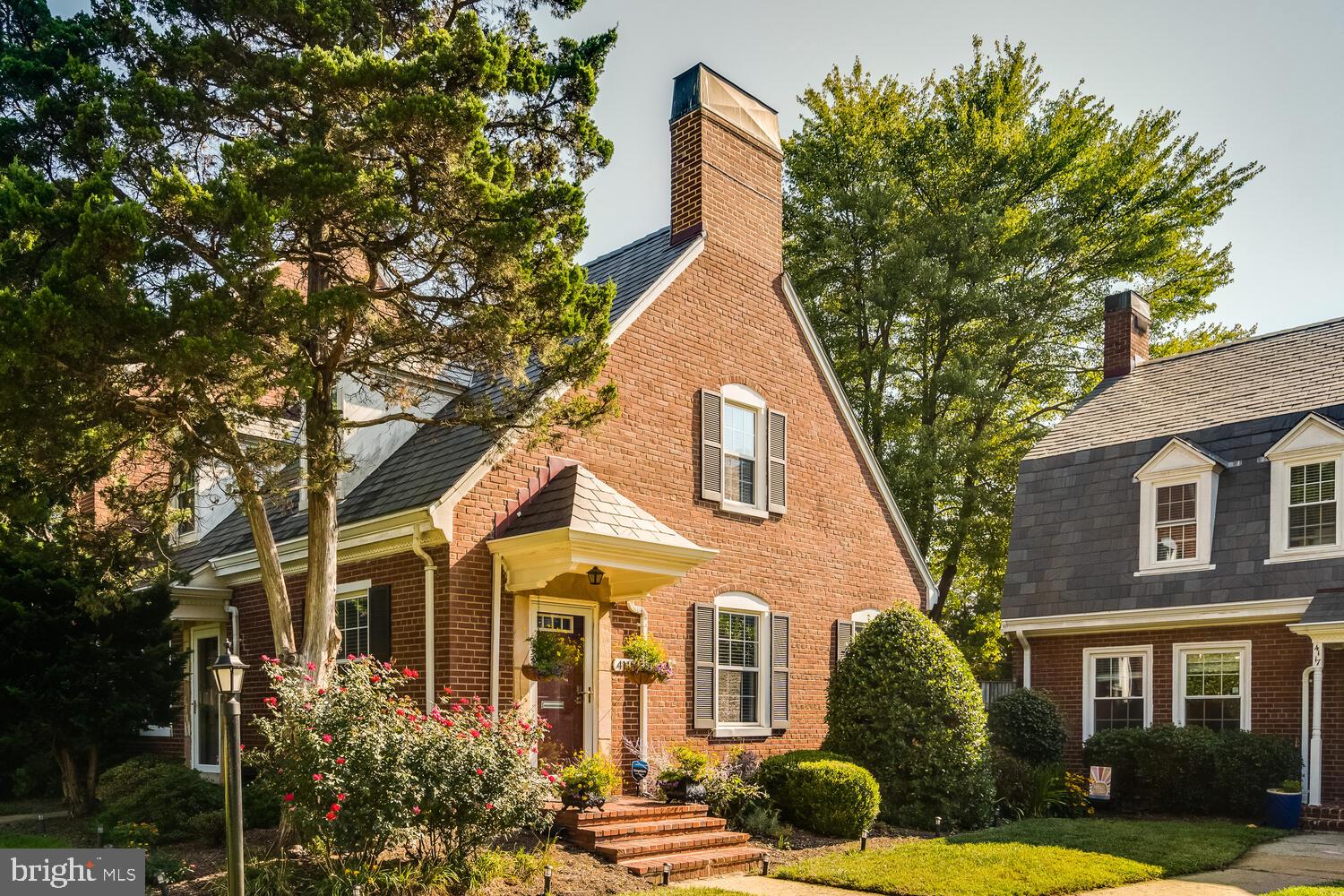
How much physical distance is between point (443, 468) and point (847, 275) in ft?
55.6

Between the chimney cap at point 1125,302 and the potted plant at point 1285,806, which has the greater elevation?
the chimney cap at point 1125,302

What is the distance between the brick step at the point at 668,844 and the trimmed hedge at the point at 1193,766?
7666 mm

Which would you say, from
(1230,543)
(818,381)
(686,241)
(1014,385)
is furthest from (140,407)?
→ (1014,385)

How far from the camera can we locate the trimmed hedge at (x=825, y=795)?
1230cm

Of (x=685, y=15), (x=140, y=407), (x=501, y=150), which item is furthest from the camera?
(x=685, y=15)

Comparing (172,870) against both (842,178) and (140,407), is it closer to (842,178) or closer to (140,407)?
(140,407)

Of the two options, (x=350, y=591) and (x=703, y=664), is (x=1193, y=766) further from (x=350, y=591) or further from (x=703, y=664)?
(x=350, y=591)

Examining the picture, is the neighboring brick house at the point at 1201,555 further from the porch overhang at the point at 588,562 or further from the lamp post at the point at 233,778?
the lamp post at the point at 233,778

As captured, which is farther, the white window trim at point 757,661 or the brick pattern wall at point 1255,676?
the brick pattern wall at point 1255,676

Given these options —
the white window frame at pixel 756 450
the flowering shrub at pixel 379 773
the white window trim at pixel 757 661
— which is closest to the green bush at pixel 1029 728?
the white window trim at pixel 757 661

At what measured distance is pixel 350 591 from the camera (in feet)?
42.6

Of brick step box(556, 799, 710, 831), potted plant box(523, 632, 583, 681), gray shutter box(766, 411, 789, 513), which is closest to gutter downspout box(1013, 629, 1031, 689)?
gray shutter box(766, 411, 789, 513)

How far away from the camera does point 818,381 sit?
1689 cm

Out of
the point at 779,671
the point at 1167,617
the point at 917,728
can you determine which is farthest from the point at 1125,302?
the point at 917,728
